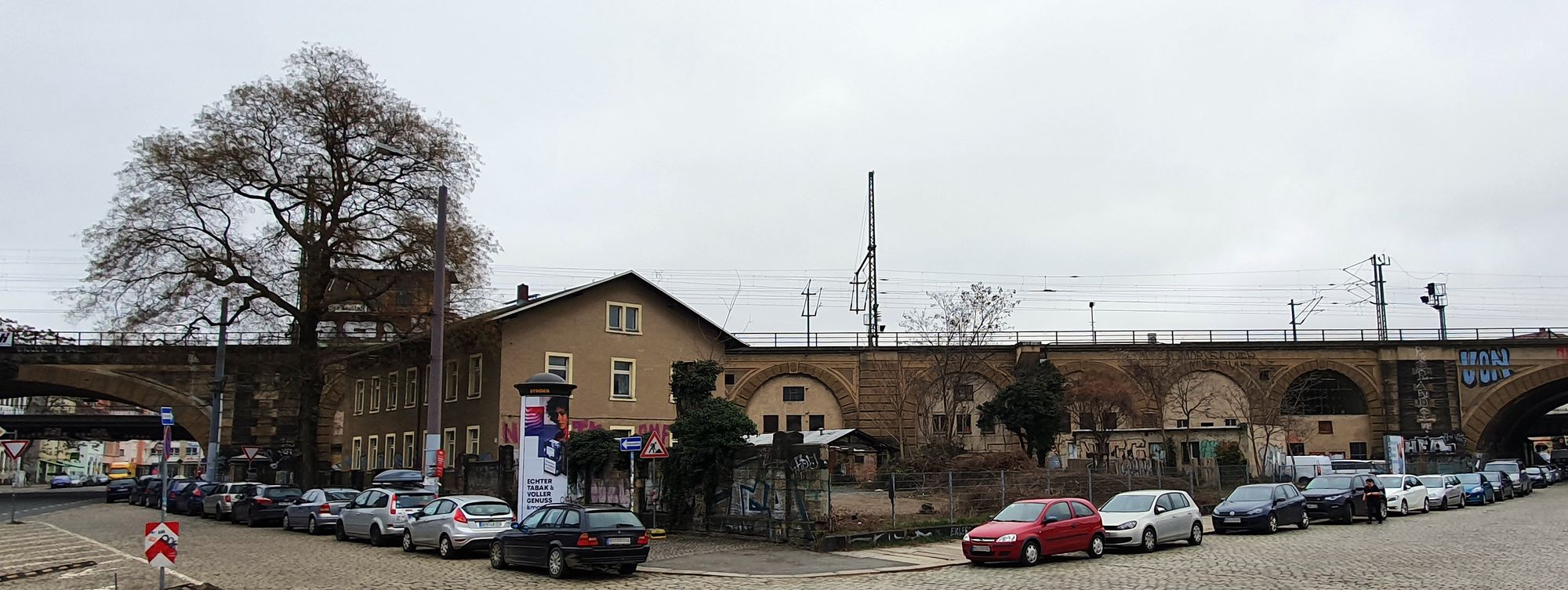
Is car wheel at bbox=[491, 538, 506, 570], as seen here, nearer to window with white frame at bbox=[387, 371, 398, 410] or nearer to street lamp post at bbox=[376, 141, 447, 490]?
street lamp post at bbox=[376, 141, 447, 490]

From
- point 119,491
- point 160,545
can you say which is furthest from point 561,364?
point 119,491

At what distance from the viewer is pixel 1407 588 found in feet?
48.3

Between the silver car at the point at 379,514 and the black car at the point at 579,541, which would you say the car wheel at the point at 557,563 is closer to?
the black car at the point at 579,541

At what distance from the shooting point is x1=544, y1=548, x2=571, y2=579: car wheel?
18141 mm

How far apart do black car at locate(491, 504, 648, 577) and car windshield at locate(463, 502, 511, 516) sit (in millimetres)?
2633

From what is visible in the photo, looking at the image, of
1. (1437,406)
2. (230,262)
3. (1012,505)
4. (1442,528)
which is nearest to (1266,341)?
(1437,406)

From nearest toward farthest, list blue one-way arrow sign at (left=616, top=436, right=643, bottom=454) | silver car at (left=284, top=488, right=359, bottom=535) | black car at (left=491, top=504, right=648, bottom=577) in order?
black car at (left=491, top=504, right=648, bottom=577) → blue one-way arrow sign at (left=616, top=436, right=643, bottom=454) → silver car at (left=284, top=488, right=359, bottom=535)

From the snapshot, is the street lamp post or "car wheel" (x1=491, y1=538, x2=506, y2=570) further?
the street lamp post

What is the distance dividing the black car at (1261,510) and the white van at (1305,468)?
15583mm

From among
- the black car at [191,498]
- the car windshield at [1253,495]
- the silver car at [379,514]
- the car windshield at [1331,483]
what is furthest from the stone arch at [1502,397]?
the black car at [191,498]

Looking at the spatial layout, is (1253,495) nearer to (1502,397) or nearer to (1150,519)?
(1150,519)

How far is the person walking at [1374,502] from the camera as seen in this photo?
28.8 metres

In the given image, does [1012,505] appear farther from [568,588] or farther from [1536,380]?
[1536,380]

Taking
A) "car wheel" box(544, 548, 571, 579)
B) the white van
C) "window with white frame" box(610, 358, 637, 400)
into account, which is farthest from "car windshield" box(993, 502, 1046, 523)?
"window with white frame" box(610, 358, 637, 400)
